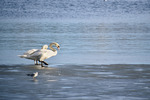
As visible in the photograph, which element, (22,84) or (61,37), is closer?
(22,84)

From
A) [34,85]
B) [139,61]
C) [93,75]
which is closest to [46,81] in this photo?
[34,85]

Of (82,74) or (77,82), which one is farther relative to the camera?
(82,74)

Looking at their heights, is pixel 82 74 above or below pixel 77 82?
above

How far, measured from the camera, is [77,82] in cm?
1047

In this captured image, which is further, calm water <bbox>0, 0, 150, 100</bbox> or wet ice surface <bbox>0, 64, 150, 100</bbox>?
calm water <bbox>0, 0, 150, 100</bbox>

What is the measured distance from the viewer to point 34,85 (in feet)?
33.2

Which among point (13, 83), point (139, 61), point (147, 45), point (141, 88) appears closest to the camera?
point (141, 88)

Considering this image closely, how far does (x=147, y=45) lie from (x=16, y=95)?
11136 millimetres

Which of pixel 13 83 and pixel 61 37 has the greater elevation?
pixel 61 37

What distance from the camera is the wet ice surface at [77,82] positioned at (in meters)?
8.97

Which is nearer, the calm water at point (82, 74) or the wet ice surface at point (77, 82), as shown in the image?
the wet ice surface at point (77, 82)

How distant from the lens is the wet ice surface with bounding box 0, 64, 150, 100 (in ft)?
29.4

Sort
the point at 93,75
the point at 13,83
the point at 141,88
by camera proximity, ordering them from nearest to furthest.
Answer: the point at 141,88 < the point at 13,83 < the point at 93,75

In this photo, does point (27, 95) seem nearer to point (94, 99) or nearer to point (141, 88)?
point (94, 99)
